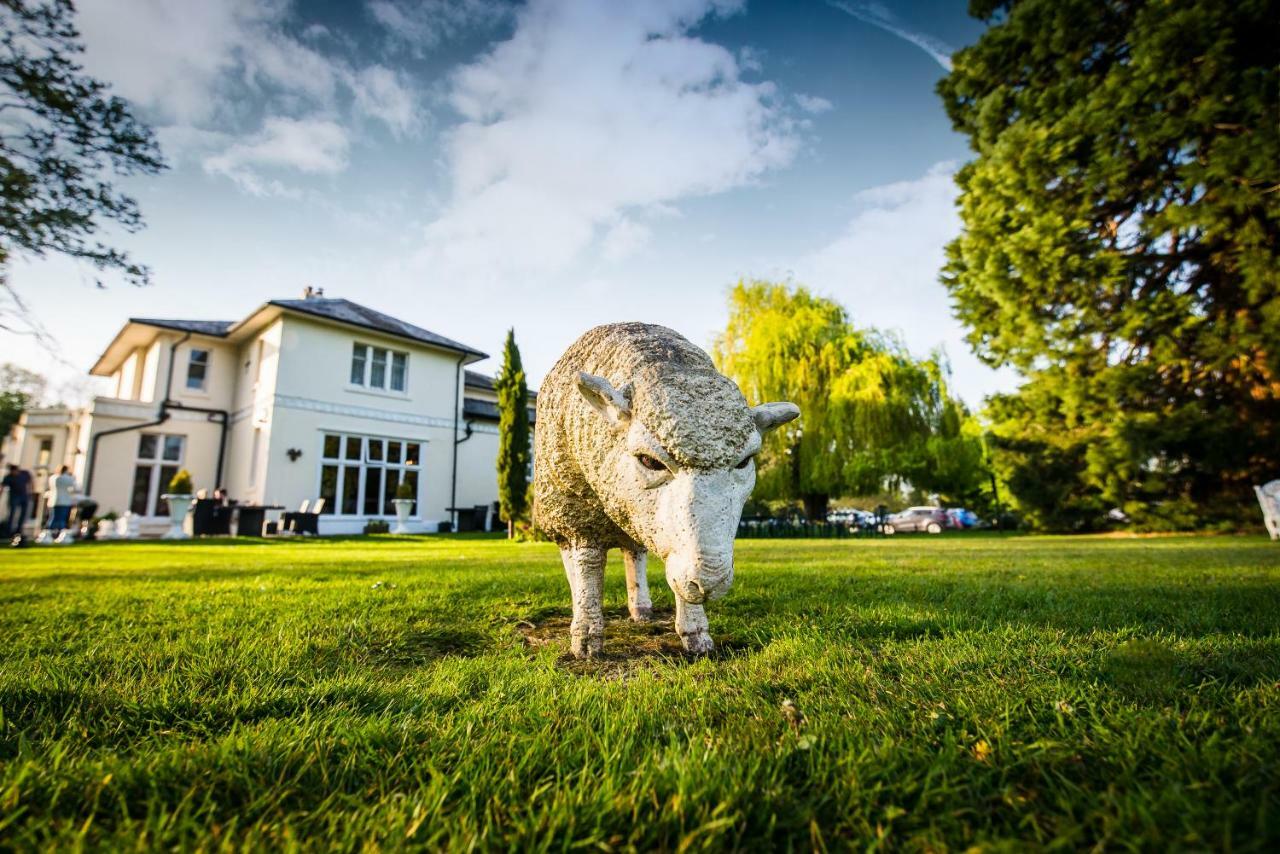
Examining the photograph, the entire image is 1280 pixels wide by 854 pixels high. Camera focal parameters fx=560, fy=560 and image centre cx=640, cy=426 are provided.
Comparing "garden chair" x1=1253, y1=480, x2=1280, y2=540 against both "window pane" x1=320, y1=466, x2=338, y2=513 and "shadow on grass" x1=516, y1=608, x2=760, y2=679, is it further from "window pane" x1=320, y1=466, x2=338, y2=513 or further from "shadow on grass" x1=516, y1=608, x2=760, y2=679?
"window pane" x1=320, y1=466, x2=338, y2=513

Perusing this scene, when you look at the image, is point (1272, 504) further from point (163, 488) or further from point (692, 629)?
point (163, 488)

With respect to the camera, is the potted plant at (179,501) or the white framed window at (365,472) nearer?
the potted plant at (179,501)

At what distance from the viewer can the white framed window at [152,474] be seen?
1988 cm

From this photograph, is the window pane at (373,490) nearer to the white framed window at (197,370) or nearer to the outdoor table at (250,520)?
the outdoor table at (250,520)

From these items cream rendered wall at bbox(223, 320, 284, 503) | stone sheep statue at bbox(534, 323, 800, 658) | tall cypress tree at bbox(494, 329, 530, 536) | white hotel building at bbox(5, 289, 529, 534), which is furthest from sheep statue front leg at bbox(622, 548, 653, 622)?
cream rendered wall at bbox(223, 320, 284, 503)

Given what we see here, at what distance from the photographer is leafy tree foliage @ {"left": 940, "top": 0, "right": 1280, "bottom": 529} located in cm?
1155

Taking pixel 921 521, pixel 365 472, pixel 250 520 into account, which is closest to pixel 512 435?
pixel 365 472

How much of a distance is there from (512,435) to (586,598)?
12.8 metres

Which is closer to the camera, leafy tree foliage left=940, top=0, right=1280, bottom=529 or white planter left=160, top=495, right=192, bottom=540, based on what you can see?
leafy tree foliage left=940, top=0, right=1280, bottom=529

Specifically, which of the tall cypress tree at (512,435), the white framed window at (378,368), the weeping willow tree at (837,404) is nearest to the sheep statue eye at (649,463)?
the tall cypress tree at (512,435)

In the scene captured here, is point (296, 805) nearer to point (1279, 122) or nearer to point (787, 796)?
point (787, 796)

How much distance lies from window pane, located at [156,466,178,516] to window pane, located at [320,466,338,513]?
18.1 feet

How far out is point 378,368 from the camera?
2191 centimetres

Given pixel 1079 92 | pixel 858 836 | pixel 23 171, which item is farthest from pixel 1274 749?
pixel 1079 92
